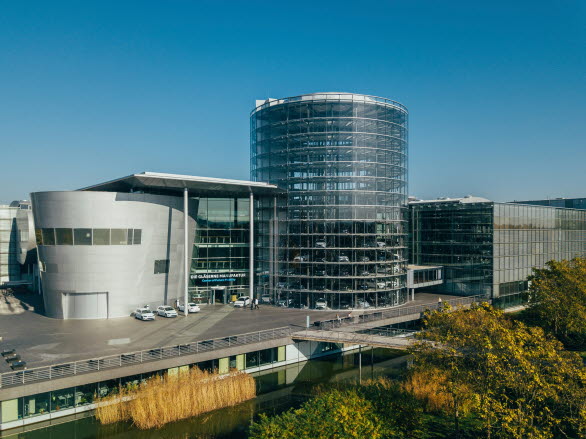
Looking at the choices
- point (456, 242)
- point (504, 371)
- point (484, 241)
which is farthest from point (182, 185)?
point (484, 241)

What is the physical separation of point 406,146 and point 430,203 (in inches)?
499

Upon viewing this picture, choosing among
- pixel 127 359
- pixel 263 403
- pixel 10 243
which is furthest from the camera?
pixel 10 243

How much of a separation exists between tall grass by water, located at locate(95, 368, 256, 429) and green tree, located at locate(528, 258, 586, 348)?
104 feet

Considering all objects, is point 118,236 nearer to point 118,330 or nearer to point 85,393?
point 118,330

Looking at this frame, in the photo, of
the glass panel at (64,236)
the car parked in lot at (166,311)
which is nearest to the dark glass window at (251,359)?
the car parked in lot at (166,311)

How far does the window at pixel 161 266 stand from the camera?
51188mm

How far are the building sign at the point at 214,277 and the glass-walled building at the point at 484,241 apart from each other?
28977 millimetres

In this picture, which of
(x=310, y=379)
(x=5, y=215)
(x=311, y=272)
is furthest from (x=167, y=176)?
(x=5, y=215)

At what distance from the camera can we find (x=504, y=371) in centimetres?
2109

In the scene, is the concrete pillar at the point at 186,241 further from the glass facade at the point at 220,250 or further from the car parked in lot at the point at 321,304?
the car parked in lot at the point at 321,304

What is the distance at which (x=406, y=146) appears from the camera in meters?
59.4

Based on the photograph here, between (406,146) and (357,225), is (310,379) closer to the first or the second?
(357,225)

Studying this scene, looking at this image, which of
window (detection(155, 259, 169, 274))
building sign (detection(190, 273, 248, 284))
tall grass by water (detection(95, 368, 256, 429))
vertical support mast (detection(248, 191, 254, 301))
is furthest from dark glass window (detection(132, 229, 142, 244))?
tall grass by water (detection(95, 368, 256, 429))

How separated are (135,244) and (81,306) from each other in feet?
27.2
